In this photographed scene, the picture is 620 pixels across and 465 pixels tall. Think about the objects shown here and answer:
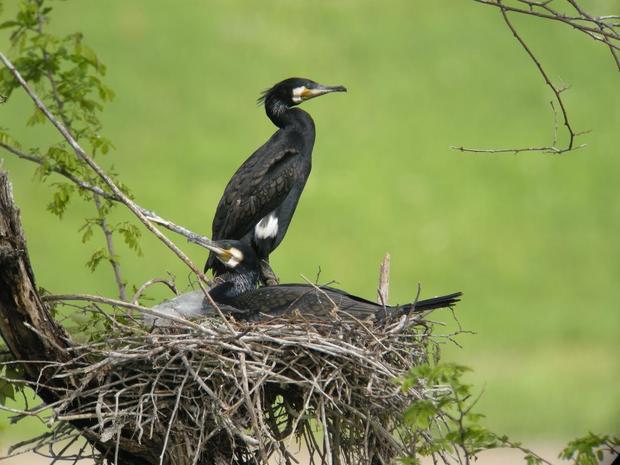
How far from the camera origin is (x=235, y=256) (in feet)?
22.4

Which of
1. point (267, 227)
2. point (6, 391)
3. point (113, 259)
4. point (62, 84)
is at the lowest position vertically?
point (6, 391)

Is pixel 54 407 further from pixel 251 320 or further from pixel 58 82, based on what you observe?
pixel 58 82

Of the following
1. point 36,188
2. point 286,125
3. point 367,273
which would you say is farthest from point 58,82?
point 36,188

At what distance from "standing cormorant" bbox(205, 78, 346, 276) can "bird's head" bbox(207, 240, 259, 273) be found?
1.67 feet

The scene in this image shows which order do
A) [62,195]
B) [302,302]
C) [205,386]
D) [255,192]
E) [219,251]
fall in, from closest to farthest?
[205,386], [302,302], [62,195], [219,251], [255,192]

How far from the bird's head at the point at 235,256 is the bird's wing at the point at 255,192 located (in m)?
0.63

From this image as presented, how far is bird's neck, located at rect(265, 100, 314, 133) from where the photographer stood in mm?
7688

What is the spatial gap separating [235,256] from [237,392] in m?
1.60

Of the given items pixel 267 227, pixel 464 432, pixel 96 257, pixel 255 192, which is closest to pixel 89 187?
pixel 96 257

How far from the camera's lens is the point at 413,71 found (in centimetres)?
1994

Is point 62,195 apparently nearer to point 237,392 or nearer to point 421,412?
point 237,392

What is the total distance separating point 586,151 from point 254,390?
590 inches

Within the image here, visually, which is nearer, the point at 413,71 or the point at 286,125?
the point at 286,125

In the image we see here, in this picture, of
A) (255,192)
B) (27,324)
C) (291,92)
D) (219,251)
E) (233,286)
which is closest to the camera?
(27,324)
